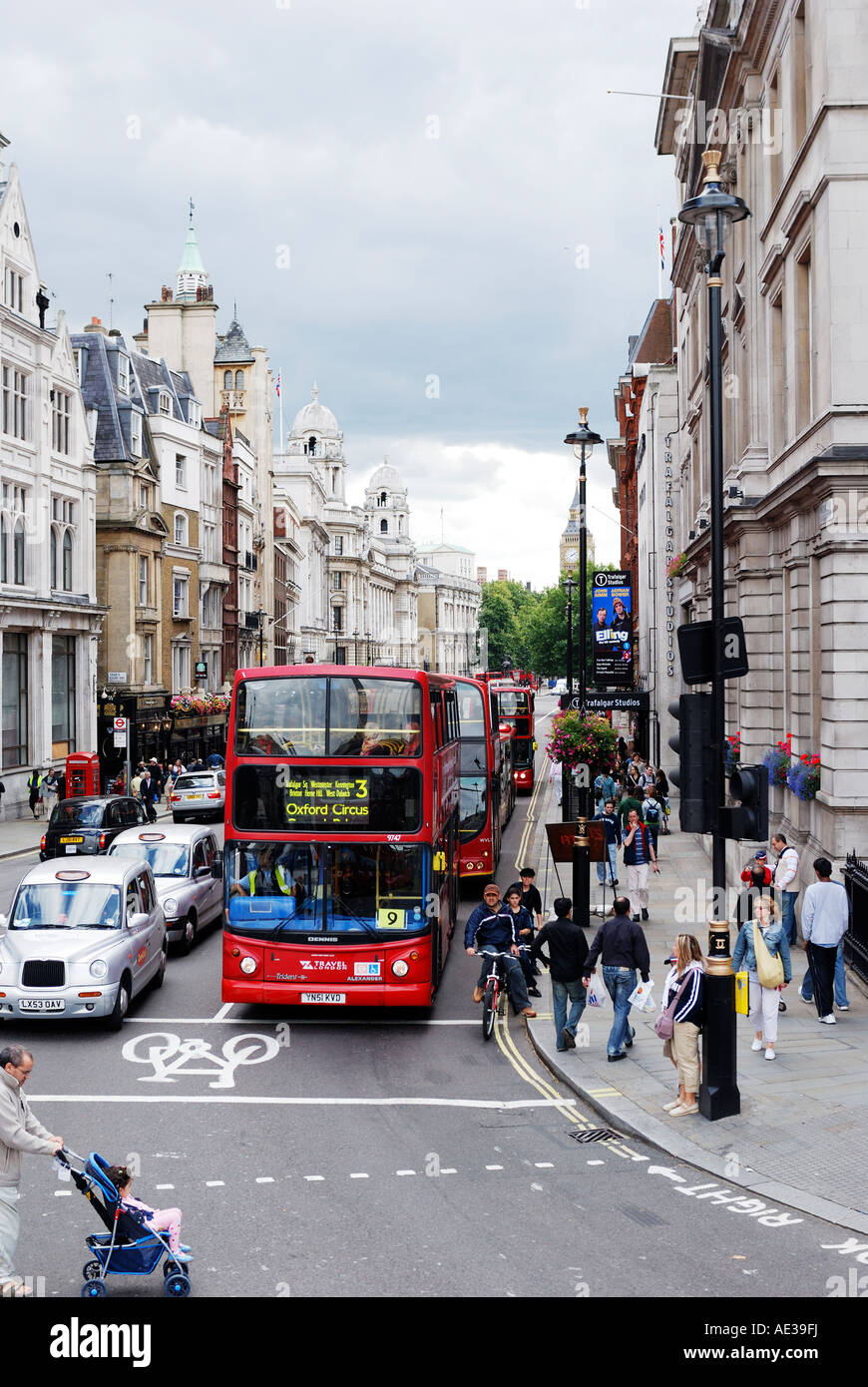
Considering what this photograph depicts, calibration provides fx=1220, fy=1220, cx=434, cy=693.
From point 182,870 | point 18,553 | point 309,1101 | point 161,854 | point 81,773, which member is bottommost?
point 309,1101

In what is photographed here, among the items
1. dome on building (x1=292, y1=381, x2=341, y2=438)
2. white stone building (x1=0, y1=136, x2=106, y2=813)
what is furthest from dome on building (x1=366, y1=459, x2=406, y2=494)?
white stone building (x1=0, y1=136, x2=106, y2=813)

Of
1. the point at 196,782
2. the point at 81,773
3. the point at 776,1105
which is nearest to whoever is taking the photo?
the point at 776,1105

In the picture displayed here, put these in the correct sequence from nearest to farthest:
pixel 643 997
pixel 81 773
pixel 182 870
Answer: pixel 643 997 → pixel 182 870 → pixel 81 773

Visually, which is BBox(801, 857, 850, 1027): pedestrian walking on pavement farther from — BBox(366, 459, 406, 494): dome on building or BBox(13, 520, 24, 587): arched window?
BBox(366, 459, 406, 494): dome on building

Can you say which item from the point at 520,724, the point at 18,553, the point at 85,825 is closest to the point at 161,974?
the point at 85,825

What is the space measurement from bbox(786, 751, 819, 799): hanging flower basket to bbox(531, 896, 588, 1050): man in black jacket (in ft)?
20.2

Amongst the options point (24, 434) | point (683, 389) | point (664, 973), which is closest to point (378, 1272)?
point (664, 973)

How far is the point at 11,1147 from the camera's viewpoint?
7.07 meters

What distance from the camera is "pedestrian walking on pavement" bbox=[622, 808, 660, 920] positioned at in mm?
19266

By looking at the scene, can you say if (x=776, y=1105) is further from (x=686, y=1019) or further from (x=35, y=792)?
(x=35, y=792)

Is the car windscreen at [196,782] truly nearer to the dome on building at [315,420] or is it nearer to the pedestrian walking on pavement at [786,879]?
the pedestrian walking on pavement at [786,879]

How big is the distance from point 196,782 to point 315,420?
105 meters

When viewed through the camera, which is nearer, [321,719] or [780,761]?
[321,719]
